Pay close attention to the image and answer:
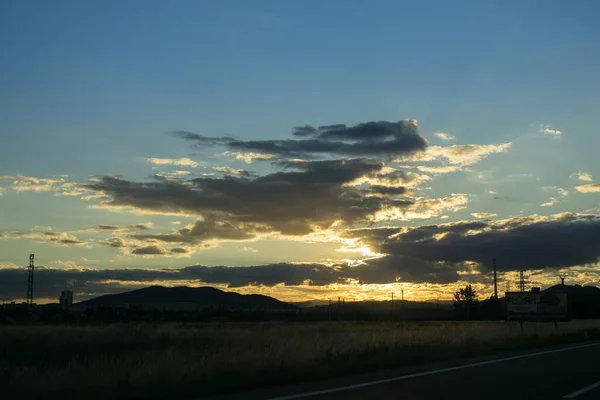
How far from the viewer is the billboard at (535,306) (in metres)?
69.8

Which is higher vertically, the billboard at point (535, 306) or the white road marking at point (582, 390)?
the billboard at point (535, 306)

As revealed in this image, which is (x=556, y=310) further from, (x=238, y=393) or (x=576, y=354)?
(x=238, y=393)

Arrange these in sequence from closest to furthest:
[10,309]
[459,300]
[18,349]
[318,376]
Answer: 1. [318,376]
2. [18,349]
3. [10,309]
4. [459,300]

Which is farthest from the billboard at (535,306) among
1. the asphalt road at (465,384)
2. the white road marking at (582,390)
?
the white road marking at (582,390)

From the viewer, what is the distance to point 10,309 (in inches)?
4978

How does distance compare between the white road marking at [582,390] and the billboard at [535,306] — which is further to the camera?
the billboard at [535,306]

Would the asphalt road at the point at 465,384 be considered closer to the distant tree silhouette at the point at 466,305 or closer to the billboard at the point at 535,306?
the billboard at the point at 535,306

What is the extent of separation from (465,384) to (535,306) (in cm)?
5752

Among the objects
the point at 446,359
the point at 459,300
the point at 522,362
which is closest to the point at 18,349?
the point at 446,359

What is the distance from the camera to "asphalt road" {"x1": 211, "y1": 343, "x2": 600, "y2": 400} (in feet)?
46.9

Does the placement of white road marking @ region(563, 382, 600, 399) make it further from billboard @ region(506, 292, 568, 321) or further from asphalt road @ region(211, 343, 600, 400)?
billboard @ region(506, 292, 568, 321)

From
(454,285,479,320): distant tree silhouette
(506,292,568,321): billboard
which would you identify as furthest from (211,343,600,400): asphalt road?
(454,285,479,320): distant tree silhouette

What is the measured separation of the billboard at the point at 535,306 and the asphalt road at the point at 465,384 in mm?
48913

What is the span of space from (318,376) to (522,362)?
908 centimetres
